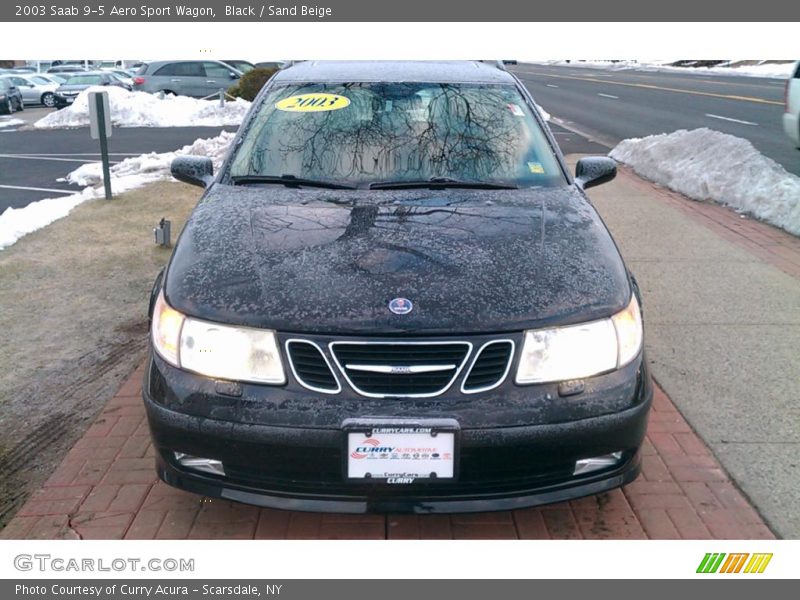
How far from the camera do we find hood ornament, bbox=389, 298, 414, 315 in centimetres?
267

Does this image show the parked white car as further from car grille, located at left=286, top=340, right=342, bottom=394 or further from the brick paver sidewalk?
car grille, located at left=286, top=340, right=342, bottom=394

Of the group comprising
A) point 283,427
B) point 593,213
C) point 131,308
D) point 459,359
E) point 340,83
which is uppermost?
point 340,83

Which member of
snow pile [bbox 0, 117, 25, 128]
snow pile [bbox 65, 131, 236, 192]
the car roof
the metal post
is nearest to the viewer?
the car roof

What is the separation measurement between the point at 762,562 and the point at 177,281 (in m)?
2.44

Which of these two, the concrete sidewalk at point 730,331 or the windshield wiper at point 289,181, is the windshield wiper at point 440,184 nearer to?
the windshield wiper at point 289,181

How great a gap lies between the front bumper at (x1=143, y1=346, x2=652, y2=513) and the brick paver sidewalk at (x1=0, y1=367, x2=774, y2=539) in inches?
13.4

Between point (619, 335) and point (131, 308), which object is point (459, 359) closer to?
point (619, 335)

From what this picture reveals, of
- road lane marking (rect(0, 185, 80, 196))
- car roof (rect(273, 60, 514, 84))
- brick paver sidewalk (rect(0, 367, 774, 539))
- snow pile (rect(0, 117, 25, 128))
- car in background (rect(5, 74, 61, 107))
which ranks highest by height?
car roof (rect(273, 60, 514, 84))

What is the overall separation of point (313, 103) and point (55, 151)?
40.8 feet

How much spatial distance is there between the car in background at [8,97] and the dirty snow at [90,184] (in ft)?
58.6

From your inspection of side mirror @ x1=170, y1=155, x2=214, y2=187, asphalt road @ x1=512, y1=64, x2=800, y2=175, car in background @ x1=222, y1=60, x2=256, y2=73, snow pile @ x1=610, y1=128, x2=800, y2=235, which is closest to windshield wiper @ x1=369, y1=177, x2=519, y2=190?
side mirror @ x1=170, y1=155, x2=214, y2=187

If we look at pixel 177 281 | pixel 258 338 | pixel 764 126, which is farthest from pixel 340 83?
pixel 764 126

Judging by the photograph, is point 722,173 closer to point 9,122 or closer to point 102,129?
point 102,129

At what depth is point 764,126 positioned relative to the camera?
16016mm
